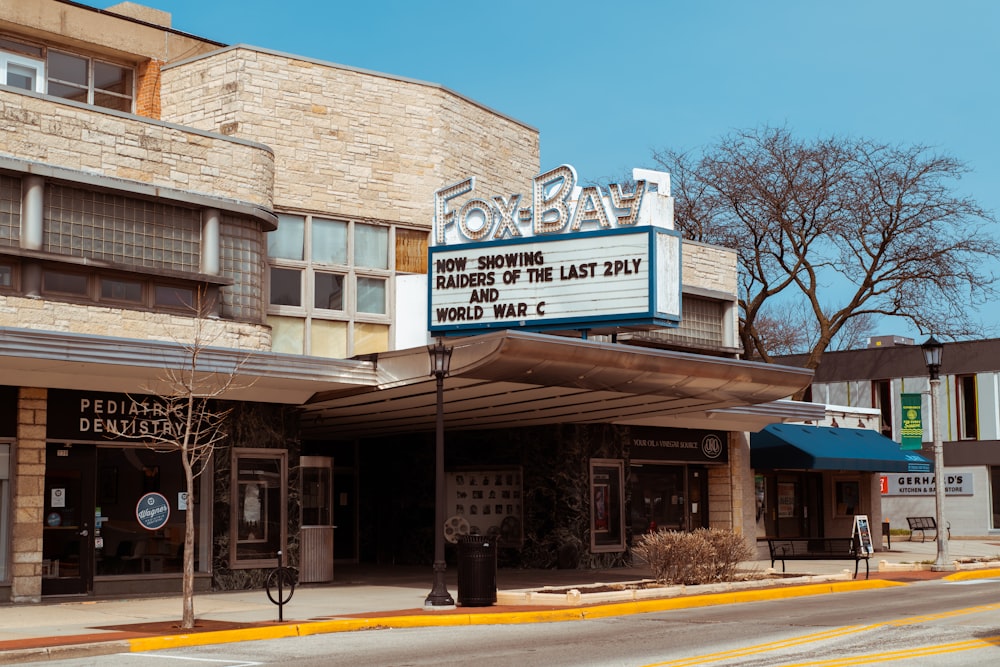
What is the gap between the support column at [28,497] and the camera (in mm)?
19547

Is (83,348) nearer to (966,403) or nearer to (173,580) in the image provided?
(173,580)

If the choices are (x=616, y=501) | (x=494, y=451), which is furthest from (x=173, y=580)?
(x=616, y=501)

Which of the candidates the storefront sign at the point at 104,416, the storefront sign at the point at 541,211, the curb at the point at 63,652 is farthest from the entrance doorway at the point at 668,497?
the curb at the point at 63,652

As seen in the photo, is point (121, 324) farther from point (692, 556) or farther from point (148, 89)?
point (692, 556)

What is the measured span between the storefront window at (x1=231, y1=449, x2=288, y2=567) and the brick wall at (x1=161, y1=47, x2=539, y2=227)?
17.9 feet

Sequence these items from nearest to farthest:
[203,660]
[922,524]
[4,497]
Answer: [203,660] < [4,497] < [922,524]

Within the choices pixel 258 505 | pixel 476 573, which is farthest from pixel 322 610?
pixel 258 505

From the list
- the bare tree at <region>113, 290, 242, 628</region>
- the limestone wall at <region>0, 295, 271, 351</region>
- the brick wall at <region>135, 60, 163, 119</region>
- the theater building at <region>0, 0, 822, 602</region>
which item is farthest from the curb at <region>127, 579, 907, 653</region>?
the brick wall at <region>135, 60, 163, 119</region>

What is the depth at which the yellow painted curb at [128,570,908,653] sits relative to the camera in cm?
1520

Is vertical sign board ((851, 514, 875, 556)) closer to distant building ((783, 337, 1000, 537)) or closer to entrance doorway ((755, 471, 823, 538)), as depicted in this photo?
entrance doorway ((755, 471, 823, 538))

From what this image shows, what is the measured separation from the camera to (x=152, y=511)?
2147cm

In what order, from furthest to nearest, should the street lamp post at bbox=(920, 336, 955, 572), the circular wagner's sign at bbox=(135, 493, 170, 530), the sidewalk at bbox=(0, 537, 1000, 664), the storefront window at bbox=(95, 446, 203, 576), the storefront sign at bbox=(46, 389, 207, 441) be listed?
the street lamp post at bbox=(920, 336, 955, 572) < the circular wagner's sign at bbox=(135, 493, 170, 530) < the storefront window at bbox=(95, 446, 203, 576) < the storefront sign at bbox=(46, 389, 207, 441) < the sidewalk at bbox=(0, 537, 1000, 664)

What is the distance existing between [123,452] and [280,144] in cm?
741

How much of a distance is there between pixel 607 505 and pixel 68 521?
13.8 m
